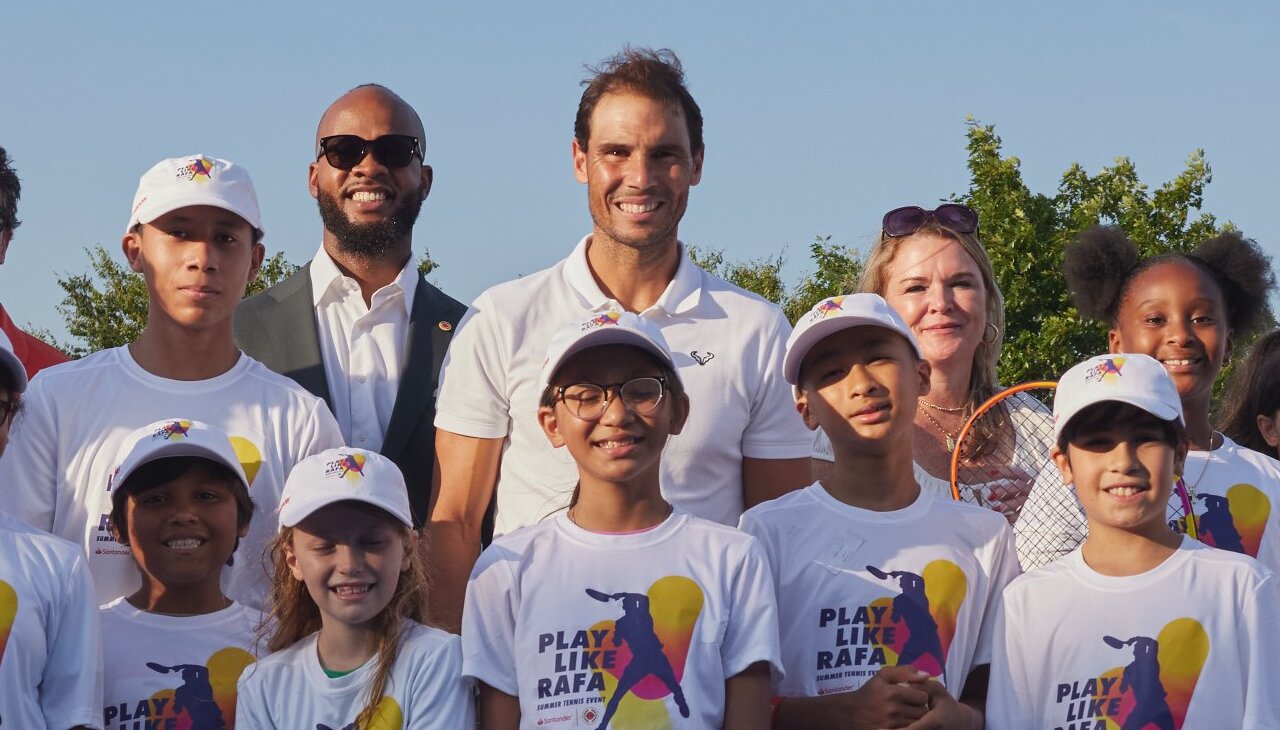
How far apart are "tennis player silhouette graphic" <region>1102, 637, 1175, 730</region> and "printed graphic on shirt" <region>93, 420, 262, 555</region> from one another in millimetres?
3311

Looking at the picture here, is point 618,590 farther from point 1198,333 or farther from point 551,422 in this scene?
point 1198,333

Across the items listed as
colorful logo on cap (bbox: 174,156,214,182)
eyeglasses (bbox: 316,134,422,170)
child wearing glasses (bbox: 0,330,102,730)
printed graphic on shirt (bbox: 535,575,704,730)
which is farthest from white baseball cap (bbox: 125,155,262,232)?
printed graphic on shirt (bbox: 535,575,704,730)

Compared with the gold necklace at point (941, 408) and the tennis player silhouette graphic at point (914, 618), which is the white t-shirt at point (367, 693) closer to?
the tennis player silhouette graphic at point (914, 618)

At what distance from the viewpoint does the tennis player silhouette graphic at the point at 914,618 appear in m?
5.32

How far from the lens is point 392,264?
7961 millimetres

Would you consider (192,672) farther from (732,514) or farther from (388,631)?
(732,514)

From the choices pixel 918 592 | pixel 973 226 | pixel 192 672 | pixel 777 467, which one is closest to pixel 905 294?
pixel 973 226

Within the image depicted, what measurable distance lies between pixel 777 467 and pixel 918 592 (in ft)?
3.26

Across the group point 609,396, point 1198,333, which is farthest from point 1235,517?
point 609,396

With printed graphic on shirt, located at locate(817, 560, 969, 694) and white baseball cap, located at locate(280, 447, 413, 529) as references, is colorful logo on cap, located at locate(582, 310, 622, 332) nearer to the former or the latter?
white baseball cap, located at locate(280, 447, 413, 529)

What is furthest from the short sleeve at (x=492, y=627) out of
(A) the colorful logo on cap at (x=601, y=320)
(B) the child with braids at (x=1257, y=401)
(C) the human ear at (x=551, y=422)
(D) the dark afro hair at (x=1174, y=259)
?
(B) the child with braids at (x=1257, y=401)

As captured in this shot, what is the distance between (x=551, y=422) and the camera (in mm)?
5570

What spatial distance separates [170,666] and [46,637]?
19.4 inches

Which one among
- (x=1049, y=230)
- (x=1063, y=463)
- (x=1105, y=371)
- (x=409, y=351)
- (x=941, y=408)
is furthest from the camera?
(x=1049, y=230)
